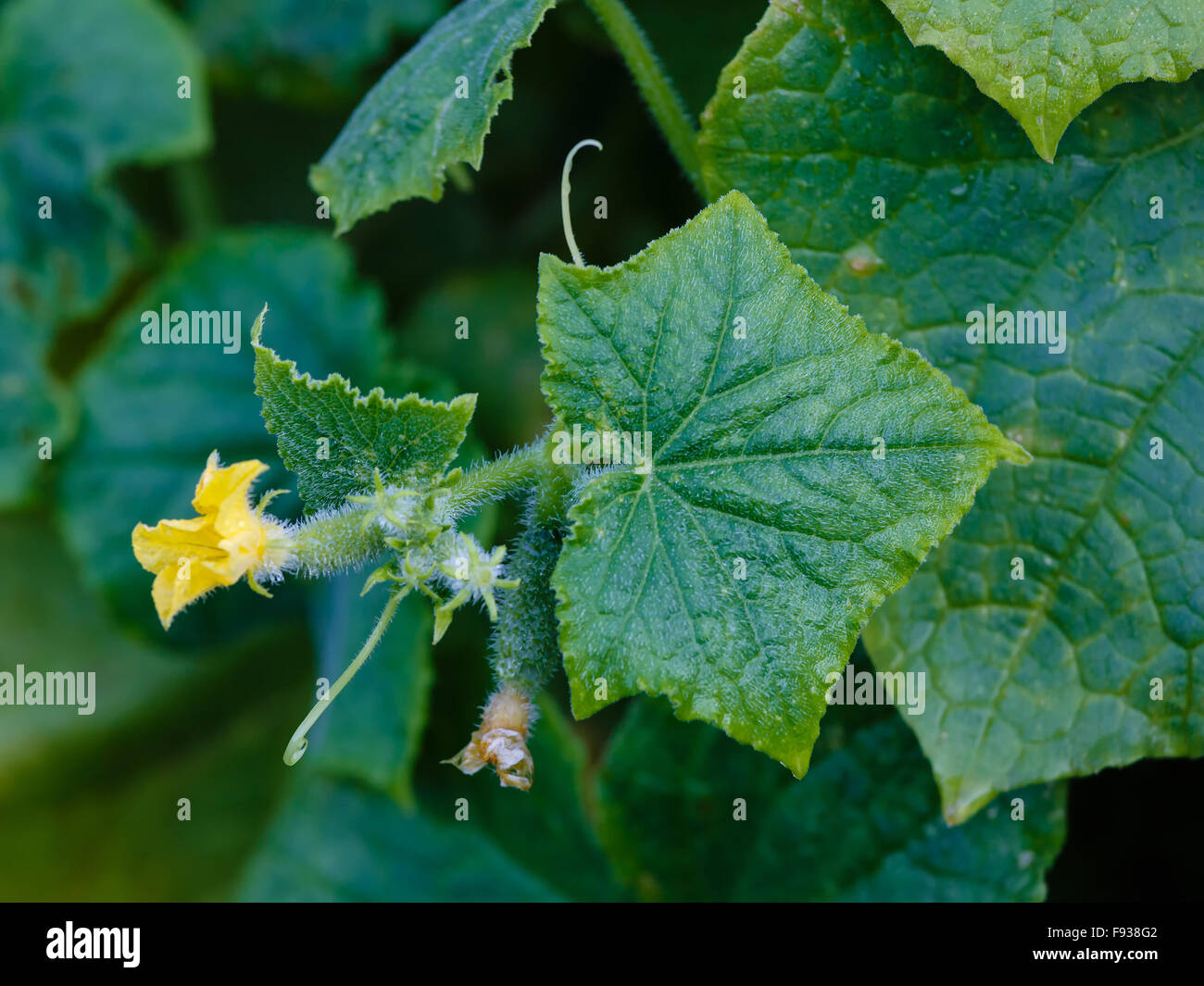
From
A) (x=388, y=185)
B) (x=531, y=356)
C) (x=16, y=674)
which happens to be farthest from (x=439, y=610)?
(x=16, y=674)

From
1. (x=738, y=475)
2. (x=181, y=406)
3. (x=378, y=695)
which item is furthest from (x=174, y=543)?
(x=181, y=406)

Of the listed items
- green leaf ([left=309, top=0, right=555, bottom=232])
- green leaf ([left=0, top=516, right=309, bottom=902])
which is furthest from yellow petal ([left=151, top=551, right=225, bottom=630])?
green leaf ([left=0, top=516, right=309, bottom=902])

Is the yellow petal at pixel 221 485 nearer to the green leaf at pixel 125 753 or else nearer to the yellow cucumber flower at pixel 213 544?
the yellow cucumber flower at pixel 213 544

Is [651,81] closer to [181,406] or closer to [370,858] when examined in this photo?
[181,406]

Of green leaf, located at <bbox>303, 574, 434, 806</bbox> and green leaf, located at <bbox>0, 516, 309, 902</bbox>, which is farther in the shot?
green leaf, located at <bbox>0, 516, 309, 902</bbox>

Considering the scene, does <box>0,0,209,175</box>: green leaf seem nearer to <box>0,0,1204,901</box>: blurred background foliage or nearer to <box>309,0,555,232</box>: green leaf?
<box>0,0,1204,901</box>: blurred background foliage
